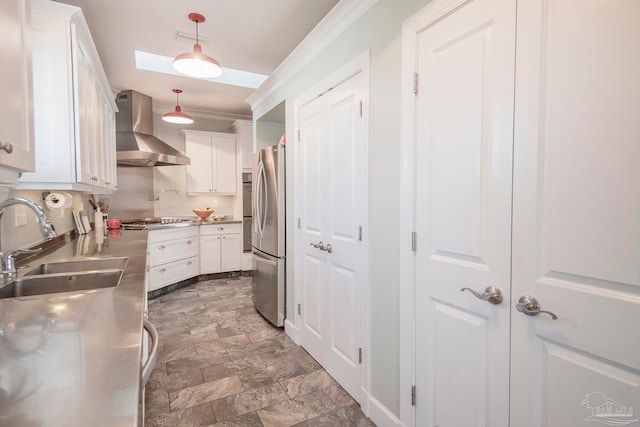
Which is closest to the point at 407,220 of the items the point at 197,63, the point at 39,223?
the point at 39,223

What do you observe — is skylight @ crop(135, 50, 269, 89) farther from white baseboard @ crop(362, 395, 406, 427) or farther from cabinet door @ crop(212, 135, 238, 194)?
white baseboard @ crop(362, 395, 406, 427)

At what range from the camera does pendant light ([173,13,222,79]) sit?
2.24 m

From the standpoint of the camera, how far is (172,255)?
13.6 feet

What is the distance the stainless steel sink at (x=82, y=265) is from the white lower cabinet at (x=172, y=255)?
2003mm

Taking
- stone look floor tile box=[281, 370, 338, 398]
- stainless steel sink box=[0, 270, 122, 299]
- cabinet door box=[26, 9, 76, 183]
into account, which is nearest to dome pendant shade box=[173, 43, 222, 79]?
cabinet door box=[26, 9, 76, 183]

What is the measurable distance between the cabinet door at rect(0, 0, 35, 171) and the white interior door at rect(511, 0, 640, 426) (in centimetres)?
167

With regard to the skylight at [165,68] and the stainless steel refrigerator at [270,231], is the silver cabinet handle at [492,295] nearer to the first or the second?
the stainless steel refrigerator at [270,231]

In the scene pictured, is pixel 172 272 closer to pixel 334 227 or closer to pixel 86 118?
pixel 86 118

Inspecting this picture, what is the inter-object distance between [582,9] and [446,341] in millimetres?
1243

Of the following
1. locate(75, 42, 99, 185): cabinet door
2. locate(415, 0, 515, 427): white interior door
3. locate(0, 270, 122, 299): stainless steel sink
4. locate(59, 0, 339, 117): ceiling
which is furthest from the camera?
locate(59, 0, 339, 117): ceiling

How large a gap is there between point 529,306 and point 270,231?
7.78 feet

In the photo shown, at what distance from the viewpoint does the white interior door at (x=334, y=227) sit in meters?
1.93

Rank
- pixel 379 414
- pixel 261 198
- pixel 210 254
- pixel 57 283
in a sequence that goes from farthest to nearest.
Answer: pixel 210 254
pixel 261 198
pixel 379 414
pixel 57 283

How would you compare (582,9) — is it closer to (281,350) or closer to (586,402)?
(586,402)
